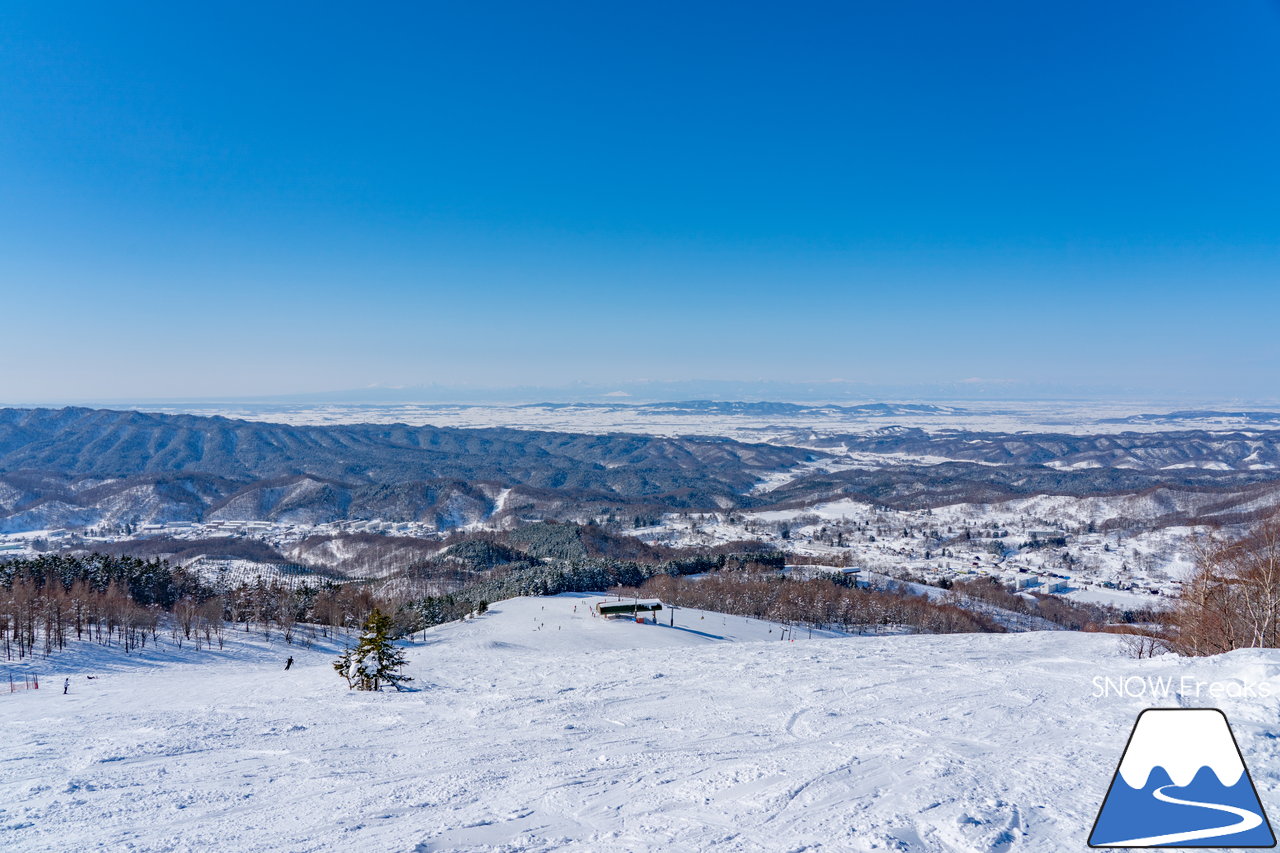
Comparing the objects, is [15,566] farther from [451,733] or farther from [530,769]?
[530,769]

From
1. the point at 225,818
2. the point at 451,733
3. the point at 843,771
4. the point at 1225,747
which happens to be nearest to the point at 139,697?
the point at 451,733

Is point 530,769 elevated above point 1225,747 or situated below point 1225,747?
below

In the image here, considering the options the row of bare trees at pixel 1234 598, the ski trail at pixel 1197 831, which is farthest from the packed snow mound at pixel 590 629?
the ski trail at pixel 1197 831

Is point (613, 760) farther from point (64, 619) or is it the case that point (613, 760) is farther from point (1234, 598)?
point (64, 619)

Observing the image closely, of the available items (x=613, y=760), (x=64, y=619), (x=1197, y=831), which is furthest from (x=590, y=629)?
(x=1197, y=831)

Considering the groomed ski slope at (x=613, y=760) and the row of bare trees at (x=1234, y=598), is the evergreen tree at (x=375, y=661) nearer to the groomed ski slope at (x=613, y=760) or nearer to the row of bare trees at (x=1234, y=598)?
the groomed ski slope at (x=613, y=760)

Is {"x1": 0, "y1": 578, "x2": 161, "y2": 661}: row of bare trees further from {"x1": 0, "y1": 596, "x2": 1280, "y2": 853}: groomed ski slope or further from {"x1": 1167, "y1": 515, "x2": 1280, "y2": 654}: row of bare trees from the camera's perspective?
{"x1": 1167, "y1": 515, "x2": 1280, "y2": 654}: row of bare trees
